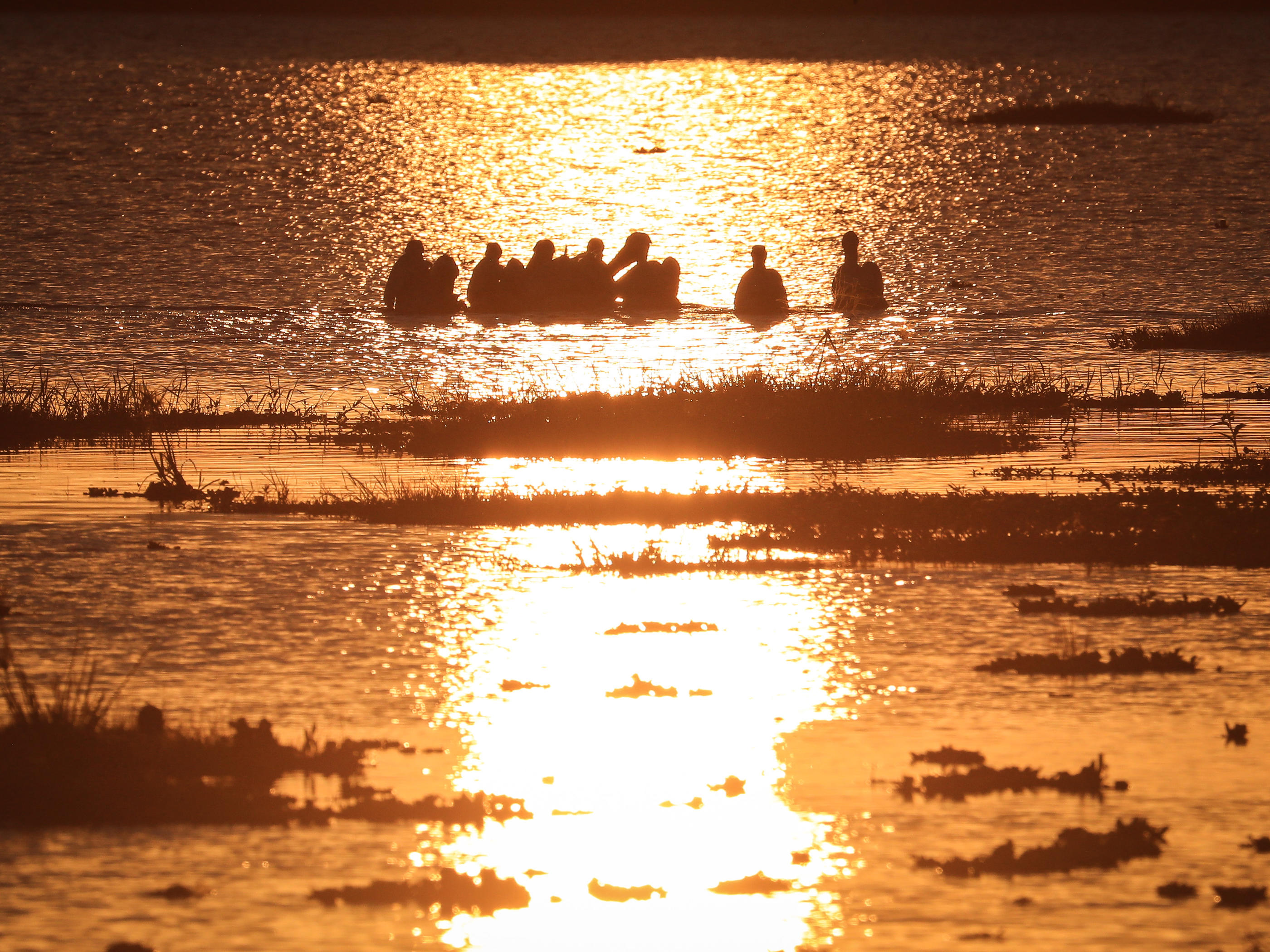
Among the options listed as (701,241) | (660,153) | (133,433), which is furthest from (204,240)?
(133,433)

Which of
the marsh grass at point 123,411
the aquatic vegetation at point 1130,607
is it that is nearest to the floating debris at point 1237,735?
the aquatic vegetation at point 1130,607

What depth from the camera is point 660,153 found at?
67875mm

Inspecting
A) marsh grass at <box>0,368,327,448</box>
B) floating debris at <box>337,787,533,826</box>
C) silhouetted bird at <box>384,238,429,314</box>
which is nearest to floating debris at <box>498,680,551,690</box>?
floating debris at <box>337,787,533,826</box>

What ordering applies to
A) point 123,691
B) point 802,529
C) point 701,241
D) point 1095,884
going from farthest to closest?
point 701,241 → point 802,529 → point 123,691 → point 1095,884

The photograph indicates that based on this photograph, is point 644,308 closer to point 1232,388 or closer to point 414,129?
point 1232,388

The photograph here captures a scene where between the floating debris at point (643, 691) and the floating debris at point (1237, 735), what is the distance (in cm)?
265

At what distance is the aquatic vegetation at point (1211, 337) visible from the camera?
2722cm

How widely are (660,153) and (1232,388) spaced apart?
1840 inches

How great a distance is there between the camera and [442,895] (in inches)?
279

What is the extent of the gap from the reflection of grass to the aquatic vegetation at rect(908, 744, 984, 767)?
463 centimetres

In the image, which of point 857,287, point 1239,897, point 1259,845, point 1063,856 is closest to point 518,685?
point 1063,856

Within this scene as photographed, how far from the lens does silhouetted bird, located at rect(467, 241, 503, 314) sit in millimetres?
31797

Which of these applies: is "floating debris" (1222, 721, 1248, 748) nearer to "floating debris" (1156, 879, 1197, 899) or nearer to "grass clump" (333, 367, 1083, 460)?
"floating debris" (1156, 879, 1197, 899)

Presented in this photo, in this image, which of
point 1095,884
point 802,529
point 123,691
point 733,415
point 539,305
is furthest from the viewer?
point 539,305
